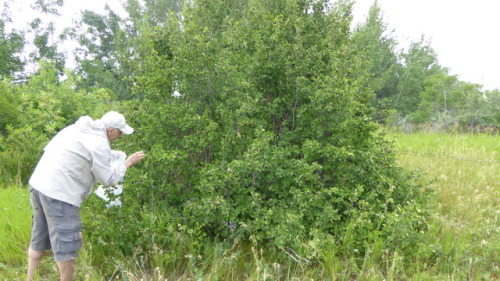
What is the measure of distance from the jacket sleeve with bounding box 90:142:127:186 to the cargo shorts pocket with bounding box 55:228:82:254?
51 centimetres

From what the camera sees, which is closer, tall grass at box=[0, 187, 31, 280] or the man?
the man

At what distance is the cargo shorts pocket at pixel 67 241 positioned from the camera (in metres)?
2.56

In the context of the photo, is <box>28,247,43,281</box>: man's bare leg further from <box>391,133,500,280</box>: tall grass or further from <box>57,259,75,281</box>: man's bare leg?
<box>391,133,500,280</box>: tall grass

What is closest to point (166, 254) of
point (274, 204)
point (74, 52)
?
point (274, 204)

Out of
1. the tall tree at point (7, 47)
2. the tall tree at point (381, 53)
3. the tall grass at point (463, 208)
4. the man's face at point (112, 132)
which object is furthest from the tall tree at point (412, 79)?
the tall tree at point (7, 47)

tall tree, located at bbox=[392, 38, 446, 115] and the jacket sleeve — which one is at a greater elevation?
tall tree, located at bbox=[392, 38, 446, 115]

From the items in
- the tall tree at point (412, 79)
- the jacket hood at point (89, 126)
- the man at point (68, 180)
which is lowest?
the man at point (68, 180)

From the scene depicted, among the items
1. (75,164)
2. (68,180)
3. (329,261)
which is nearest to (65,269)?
(68,180)

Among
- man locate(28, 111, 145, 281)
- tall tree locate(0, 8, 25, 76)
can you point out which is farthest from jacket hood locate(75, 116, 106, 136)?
tall tree locate(0, 8, 25, 76)

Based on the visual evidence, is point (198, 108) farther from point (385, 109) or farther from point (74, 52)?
point (74, 52)

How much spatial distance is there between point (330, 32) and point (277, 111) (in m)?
1.28

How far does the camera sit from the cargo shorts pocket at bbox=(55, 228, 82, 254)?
8.39 ft

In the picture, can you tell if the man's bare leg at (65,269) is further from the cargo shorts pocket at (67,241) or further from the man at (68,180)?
the cargo shorts pocket at (67,241)

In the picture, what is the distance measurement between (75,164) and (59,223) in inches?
21.1
